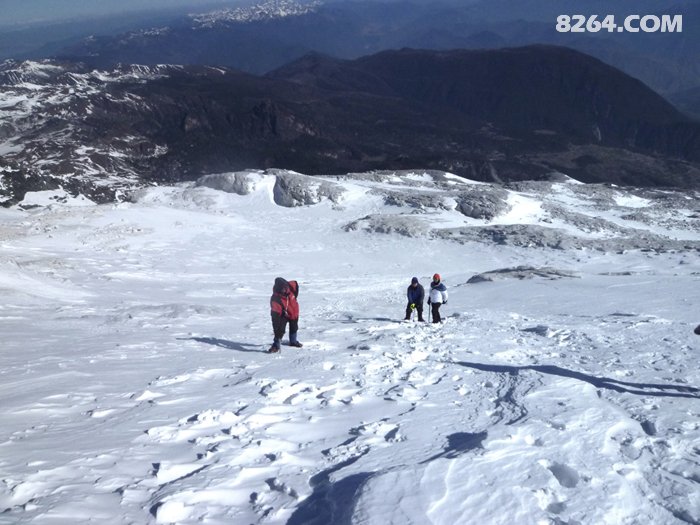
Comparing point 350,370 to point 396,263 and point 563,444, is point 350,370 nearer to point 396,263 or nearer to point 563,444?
point 563,444

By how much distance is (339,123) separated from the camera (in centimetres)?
10106

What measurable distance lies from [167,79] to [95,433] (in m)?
125

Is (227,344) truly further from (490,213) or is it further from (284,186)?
(284,186)

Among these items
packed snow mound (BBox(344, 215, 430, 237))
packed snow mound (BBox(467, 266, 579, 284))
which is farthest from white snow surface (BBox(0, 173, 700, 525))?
packed snow mound (BBox(344, 215, 430, 237))

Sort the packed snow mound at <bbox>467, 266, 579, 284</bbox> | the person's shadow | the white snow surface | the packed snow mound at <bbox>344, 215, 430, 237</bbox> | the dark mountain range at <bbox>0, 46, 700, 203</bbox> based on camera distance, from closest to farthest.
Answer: the white snow surface, the person's shadow, the packed snow mound at <bbox>467, 266, 579, 284</bbox>, the packed snow mound at <bbox>344, 215, 430, 237</bbox>, the dark mountain range at <bbox>0, 46, 700, 203</bbox>

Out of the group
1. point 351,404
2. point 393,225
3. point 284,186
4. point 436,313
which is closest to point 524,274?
point 436,313

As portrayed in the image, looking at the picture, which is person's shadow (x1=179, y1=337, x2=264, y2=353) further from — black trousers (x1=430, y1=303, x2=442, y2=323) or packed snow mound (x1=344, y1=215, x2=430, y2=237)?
packed snow mound (x1=344, y1=215, x2=430, y2=237)

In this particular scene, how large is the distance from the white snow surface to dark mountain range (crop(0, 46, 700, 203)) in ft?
107

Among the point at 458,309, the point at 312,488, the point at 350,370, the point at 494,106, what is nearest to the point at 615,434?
the point at 312,488

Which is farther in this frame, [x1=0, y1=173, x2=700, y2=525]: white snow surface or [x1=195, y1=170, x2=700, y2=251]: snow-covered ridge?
[x1=195, y1=170, x2=700, y2=251]: snow-covered ridge

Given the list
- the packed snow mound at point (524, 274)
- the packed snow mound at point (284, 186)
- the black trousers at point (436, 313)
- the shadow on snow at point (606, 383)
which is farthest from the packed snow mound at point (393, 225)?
the shadow on snow at point (606, 383)

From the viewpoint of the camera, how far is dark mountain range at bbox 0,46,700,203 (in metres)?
67.9

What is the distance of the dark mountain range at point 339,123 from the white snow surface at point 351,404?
107 feet

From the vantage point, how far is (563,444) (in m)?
5.23
